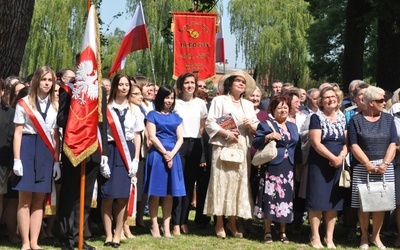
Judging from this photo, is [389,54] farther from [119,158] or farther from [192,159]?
[119,158]

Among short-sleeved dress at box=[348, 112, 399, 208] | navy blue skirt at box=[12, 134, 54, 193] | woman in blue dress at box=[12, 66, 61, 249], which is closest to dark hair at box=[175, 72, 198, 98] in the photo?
woman in blue dress at box=[12, 66, 61, 249]

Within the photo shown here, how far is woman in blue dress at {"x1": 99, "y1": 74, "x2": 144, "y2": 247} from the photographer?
28.0 ft

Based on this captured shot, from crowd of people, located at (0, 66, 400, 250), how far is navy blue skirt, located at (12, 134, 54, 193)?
1cm

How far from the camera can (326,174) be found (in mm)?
8859

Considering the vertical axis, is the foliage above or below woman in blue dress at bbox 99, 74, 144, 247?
above

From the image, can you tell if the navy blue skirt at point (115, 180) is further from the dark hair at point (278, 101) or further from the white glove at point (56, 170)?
the dark hair at point (278, 101)

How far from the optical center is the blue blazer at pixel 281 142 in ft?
29.8

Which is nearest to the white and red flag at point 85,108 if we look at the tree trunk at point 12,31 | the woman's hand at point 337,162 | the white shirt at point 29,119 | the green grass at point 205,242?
the white shirt at point 29,119

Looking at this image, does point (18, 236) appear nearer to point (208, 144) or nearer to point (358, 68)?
point (208, 144)

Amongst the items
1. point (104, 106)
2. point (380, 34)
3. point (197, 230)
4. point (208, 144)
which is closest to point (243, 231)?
point (197, 230)

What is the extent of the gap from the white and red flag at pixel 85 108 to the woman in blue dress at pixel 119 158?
0.68m

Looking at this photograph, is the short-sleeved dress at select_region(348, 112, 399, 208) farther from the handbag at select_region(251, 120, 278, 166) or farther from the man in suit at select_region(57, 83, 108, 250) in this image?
the man in suit at select_region(57, 83, 108, 250)

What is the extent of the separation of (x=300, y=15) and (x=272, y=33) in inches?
95.4

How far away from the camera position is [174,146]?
9.35 metres
